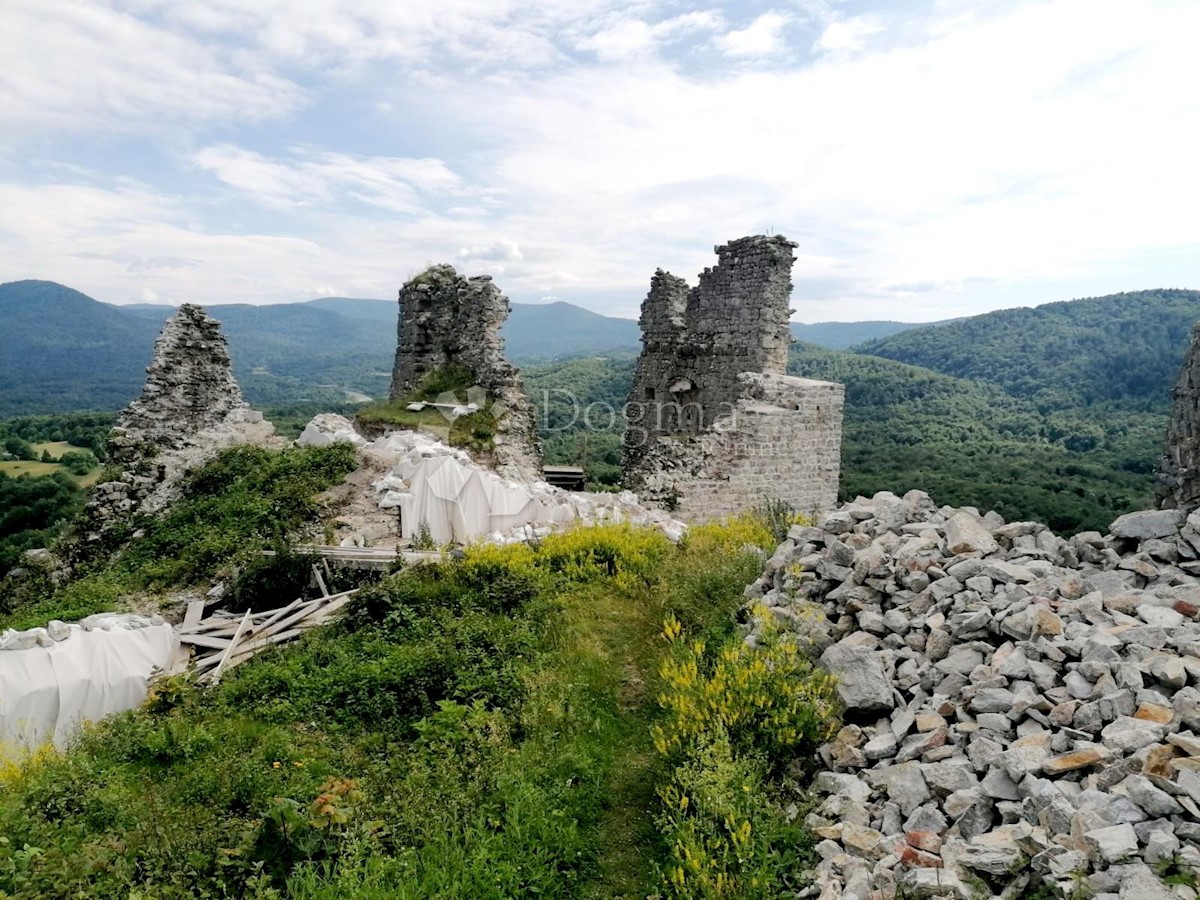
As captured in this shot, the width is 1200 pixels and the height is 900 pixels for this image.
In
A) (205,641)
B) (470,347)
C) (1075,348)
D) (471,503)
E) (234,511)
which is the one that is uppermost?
(470,347)

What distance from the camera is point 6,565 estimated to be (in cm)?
2333

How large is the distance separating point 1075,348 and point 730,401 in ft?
254

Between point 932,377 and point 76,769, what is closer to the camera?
point 76,769

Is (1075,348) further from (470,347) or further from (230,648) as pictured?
(230,648)

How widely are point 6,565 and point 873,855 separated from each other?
96.1ft

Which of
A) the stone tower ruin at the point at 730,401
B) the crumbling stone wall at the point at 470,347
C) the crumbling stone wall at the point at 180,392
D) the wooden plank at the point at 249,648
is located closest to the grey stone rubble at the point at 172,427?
the crumbling stone wall at the point at 180,392

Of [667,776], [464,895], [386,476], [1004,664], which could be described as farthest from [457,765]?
[386,476]

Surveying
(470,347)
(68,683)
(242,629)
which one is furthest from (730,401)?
(68,683)

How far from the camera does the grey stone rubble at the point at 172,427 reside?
1091 centimetres

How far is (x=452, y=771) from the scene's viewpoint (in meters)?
4.66

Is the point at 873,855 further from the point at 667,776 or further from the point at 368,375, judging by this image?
the point at 368,375

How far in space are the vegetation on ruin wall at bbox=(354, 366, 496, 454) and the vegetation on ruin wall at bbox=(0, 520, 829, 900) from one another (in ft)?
19.7

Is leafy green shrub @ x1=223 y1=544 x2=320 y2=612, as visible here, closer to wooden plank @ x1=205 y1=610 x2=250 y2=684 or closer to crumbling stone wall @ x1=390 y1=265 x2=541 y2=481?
wooden plank @ x1=205 y1=610 x2=250 y2=684

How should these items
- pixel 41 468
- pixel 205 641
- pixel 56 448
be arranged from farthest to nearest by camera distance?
pixel 56 448
pixel 41 468
pixel 205 641
